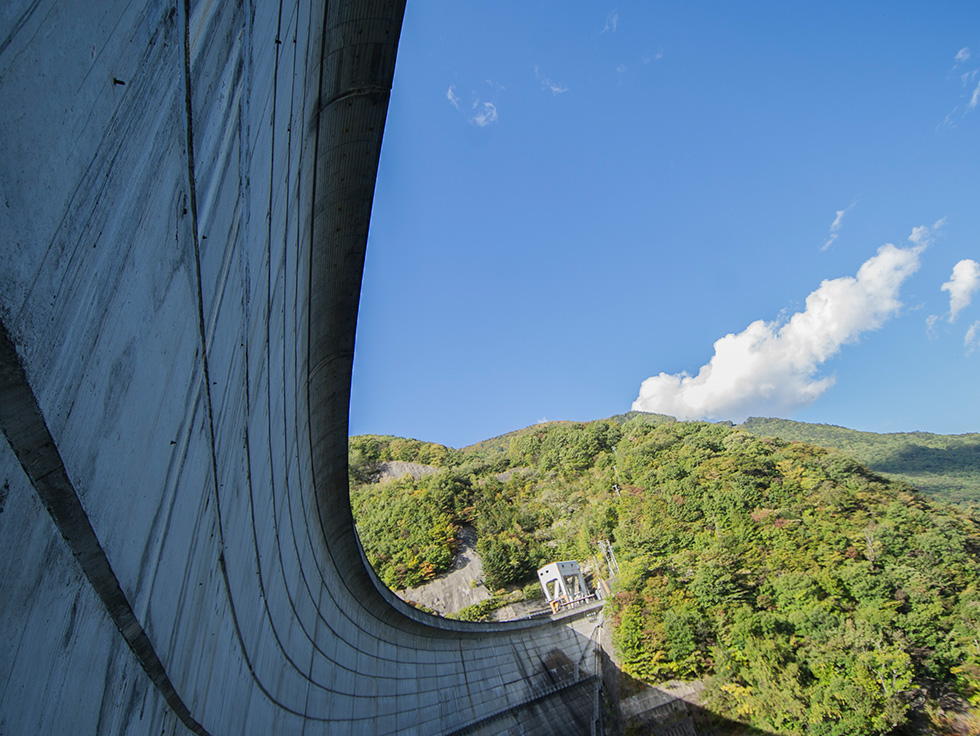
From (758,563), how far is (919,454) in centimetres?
8362

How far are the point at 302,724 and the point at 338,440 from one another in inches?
119

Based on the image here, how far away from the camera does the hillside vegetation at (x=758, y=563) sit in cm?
1978

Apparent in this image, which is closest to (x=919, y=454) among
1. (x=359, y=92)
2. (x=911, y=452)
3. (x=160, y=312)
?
(x=911, y=452)

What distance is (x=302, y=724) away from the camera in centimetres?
491

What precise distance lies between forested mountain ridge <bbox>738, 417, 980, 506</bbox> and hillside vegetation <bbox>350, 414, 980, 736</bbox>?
2975 centimetres

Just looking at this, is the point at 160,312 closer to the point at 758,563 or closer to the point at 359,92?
the point at 359,92

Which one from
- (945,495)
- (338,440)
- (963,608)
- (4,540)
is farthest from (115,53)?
(945,495)

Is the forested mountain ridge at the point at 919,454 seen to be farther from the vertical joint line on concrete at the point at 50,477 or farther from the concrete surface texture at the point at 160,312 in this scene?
the vertical joint line on concrete at the point at 50,477

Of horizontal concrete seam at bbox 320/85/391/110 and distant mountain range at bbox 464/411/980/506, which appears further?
distant mountain range at bbox 464/411/980/506

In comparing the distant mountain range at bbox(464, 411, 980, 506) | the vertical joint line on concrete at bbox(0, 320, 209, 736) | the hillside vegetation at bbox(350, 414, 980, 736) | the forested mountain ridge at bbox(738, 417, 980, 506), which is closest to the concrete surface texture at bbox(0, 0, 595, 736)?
the vertical joint line on concrete at bbox(0, 320, 209, 736)

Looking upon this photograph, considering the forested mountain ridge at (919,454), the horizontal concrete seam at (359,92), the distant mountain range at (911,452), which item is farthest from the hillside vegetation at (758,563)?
the forested mountain ridge at (919,454)

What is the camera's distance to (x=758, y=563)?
91.0 ft

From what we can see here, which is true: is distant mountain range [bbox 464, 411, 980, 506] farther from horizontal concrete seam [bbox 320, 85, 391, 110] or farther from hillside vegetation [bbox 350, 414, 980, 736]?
horizontal concrete seam [bbox 320, 85, 391, 110]

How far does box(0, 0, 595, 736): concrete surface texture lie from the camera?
0.66 metres
